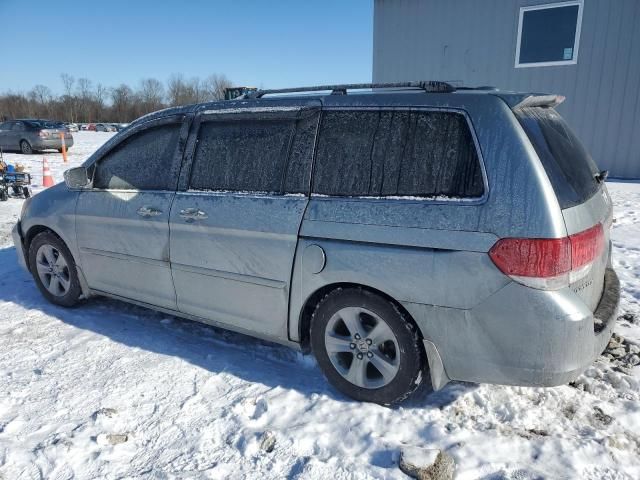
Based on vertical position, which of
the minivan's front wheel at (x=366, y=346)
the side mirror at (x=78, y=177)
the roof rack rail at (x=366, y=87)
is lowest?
the minivan's front wheel at (x=366, y=346)

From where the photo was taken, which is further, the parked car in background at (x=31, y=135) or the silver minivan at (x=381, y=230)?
the parked car in background at (x=31, y=135)

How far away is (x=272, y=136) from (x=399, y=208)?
1038mm

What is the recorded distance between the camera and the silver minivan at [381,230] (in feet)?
7.61

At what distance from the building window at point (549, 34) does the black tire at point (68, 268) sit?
35.1 ft

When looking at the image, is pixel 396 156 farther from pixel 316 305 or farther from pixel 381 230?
pixel 316 305

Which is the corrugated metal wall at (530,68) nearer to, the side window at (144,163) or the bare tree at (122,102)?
the side window at (144,163)

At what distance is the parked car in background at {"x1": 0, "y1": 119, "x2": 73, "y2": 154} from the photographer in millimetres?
19422

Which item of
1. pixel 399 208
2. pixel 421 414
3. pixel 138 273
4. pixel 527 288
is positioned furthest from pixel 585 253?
pixel 138 273

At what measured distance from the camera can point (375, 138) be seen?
2752 mm

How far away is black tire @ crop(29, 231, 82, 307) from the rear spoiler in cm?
370

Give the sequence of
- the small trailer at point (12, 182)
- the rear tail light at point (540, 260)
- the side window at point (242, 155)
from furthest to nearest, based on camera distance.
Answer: the small trailer at point (12, 182) < the side window at point (242, 155) < the rear tail light at point (540, 260)

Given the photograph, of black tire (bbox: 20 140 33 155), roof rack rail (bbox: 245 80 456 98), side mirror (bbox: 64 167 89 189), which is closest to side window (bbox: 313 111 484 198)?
roof rack rail (bbox: 245 80 456 98)

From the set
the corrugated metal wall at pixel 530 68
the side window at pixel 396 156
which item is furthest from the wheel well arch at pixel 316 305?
the corrugated metal wall at pixel 530 68

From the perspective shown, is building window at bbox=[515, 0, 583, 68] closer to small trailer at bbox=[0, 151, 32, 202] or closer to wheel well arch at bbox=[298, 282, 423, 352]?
wheel well arch at bbox=[298, 282, 423, 352]
